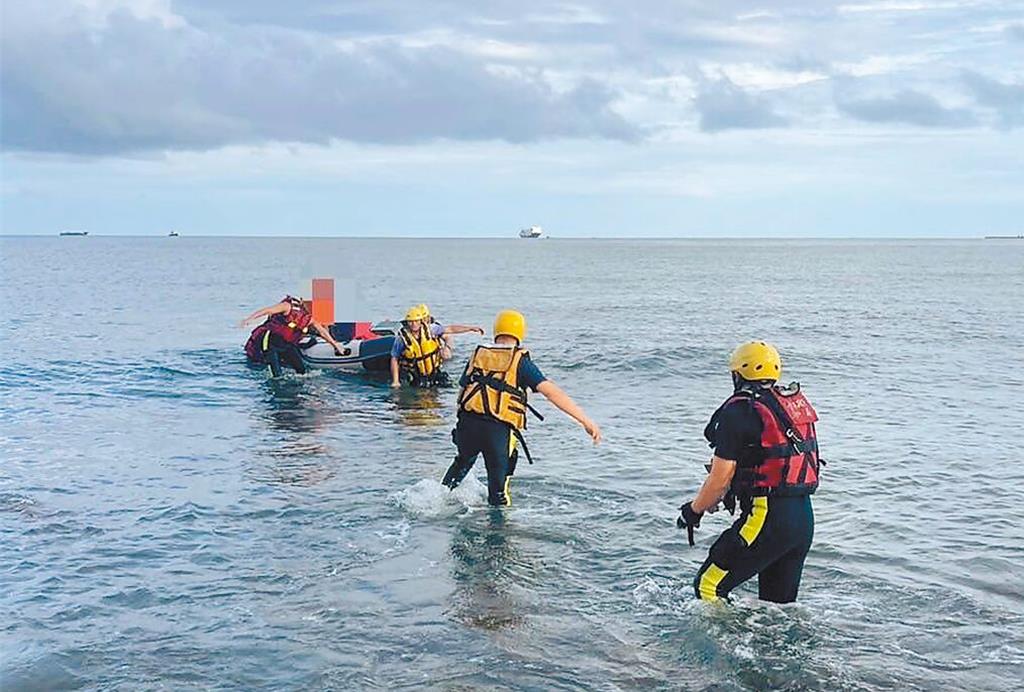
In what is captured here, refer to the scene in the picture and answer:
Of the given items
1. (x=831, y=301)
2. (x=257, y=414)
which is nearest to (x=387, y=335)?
(x=257, y=414)

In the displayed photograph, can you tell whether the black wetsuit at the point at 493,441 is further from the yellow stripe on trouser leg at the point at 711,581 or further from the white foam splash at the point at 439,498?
the yellow stripe on trouser leg at the point at 711,581

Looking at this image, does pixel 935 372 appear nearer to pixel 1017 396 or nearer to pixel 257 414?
pixel 1017 396

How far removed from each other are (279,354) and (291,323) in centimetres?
69

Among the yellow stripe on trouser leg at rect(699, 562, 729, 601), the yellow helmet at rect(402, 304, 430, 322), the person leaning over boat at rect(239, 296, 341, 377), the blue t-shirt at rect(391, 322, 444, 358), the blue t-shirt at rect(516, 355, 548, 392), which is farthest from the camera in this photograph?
the person leaning over boat at rect(239, 296, 341, 377)

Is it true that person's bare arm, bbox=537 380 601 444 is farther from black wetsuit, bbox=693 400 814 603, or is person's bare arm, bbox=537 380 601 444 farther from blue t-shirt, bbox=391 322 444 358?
blue t-shirt, bbox=391 322 444 358

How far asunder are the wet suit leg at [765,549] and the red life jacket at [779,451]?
13 cm

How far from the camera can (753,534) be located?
7660mm

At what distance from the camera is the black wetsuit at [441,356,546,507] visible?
10422mm

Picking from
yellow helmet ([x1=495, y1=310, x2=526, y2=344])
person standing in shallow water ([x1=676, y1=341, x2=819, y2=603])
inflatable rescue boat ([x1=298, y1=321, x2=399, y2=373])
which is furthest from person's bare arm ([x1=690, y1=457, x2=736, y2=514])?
inflatable rescue boat ([x1=298, y1=321, x2=399, y2=373])

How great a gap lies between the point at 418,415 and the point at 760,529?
11.5m

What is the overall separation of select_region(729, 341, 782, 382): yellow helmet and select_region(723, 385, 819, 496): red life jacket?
0.11 metres

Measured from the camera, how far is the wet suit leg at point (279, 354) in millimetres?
22141

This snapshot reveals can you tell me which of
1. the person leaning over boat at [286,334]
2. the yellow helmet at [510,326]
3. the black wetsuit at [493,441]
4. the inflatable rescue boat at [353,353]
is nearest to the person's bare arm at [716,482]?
the black wetsuit at [493,441]

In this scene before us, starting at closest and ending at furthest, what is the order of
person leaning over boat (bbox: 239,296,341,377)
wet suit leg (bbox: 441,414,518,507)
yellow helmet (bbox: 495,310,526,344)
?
yellow helmet (bbox: 495,310,526,344) < wet suit leg (bbox: 441,414,518,507) < person leaning over boat (bbox: 239,296,341,377)
